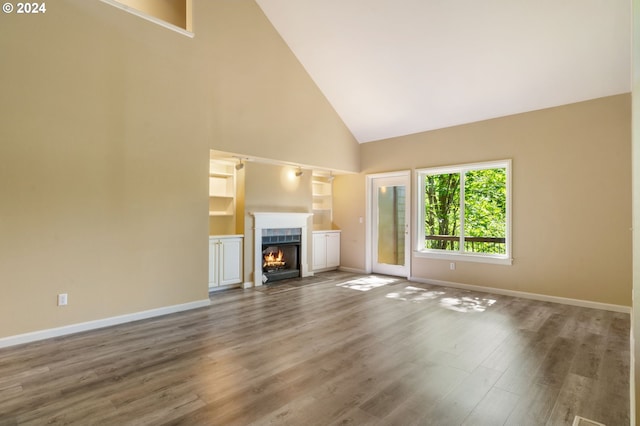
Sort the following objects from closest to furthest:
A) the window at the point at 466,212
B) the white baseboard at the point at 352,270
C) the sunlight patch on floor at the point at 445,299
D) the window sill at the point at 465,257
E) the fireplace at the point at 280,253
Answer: the sunlight patch on floor at the point at 445,299 < the window sill at the point at 465,257 < the window at the point at 466,212 < the fireplace at the point at 280,253 < the white baseboard at the point at 352,270

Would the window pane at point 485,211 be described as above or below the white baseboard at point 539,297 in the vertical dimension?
above

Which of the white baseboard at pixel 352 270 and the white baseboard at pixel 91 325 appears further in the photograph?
the white baseboard at pixel 352 270

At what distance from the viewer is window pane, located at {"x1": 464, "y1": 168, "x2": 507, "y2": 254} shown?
5.49 meters

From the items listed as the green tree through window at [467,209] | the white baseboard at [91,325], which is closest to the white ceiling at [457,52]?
the green tree through window at [467,209]

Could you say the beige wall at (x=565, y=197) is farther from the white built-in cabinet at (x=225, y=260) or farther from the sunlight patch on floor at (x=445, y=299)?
the white built-in cabinet at (x=225, y=260)

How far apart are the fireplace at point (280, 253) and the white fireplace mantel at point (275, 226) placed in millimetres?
89

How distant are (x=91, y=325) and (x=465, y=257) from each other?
5.66 metres

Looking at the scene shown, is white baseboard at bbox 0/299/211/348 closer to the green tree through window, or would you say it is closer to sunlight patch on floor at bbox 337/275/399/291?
sunlight patch on floor at bbox 337/275/399/291

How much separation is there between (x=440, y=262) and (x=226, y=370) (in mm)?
4614

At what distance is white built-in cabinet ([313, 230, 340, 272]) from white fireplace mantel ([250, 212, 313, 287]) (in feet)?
1.17

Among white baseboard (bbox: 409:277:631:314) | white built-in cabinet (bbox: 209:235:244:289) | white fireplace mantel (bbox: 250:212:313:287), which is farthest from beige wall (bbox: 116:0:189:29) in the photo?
white baseboard (bbox: 409:277:631:314)

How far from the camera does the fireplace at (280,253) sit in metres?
6.22

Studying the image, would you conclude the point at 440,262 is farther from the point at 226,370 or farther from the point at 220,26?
the point at 220,26

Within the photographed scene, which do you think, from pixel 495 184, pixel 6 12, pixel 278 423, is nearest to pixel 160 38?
pixel 6 12
